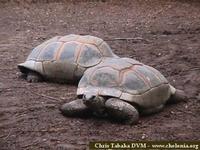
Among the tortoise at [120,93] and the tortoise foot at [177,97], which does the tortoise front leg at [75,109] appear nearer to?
the tortoise at [120,93]

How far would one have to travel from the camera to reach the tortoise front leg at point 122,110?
4211 millimetres

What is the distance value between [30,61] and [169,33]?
2.99m

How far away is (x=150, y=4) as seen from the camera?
35.0ft

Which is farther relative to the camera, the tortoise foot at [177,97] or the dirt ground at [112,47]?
the tortoise foot at [177,97]

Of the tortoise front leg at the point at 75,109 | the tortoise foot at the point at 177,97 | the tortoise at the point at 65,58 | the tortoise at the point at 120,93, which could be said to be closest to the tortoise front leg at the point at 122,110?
the tortoise at the point at 120,93

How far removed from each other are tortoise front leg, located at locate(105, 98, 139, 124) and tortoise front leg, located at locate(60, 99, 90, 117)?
0.23m

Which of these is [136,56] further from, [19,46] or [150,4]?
[150,4]

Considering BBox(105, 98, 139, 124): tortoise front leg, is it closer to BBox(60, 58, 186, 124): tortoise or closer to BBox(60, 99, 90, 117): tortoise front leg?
BBox(60, 58, 186, 124): tortoise

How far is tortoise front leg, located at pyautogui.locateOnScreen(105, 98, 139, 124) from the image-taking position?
13.8 feet

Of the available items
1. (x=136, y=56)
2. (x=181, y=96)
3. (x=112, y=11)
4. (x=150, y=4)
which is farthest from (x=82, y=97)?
(x=150, y=4)

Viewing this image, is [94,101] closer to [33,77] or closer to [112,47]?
[33,77]

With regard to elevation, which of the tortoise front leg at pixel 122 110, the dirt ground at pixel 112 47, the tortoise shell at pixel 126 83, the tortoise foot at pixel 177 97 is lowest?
the dirt ground at pixel 112 47

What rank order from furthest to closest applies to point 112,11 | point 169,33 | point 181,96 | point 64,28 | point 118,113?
point 112,11 < point 64,28 < point 169,33 < point 181,96 < point 118,113

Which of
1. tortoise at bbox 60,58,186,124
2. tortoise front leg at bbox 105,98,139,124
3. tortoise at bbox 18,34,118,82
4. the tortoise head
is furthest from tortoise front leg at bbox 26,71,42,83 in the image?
tortoise front leg at bbox 105,98,139,124
